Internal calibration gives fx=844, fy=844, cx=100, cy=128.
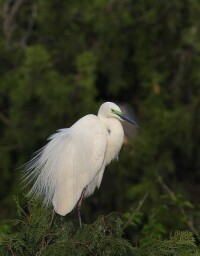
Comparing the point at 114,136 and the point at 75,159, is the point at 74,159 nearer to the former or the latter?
the point at 75,159

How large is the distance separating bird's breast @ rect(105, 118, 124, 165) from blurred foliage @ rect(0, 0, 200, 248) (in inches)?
105

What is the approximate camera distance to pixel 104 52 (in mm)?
7070

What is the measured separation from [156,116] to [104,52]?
772 millimetres

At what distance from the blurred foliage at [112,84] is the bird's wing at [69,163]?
2799 mm

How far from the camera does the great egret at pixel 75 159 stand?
3.27 m

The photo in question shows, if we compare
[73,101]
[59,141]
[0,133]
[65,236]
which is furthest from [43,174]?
[0,133]

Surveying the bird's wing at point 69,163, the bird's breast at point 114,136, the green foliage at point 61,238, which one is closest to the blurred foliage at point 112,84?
the bird's breast at point 114,136

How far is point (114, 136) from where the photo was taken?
11.6 feet

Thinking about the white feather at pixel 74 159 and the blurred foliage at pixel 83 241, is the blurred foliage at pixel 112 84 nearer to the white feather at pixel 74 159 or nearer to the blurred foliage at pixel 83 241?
the white feather at pixel 74 159

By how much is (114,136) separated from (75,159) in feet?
0.73

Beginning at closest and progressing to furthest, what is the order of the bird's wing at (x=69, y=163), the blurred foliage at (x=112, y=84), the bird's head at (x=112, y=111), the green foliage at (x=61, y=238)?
the green foliage at (x=61, y=238) → the bird's wing at (x=69, y=163) → the bird's head at (x=112, y=111) → the blurred foliage at (x=112, y=84)

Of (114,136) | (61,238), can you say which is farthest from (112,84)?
(61,238)

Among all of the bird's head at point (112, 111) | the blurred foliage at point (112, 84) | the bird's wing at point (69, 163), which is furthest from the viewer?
the blurred foliage at point (112, 84)

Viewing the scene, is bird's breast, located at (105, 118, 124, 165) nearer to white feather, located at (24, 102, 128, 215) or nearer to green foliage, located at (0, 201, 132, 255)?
white feather, located at (24, 102, 128, 215)
